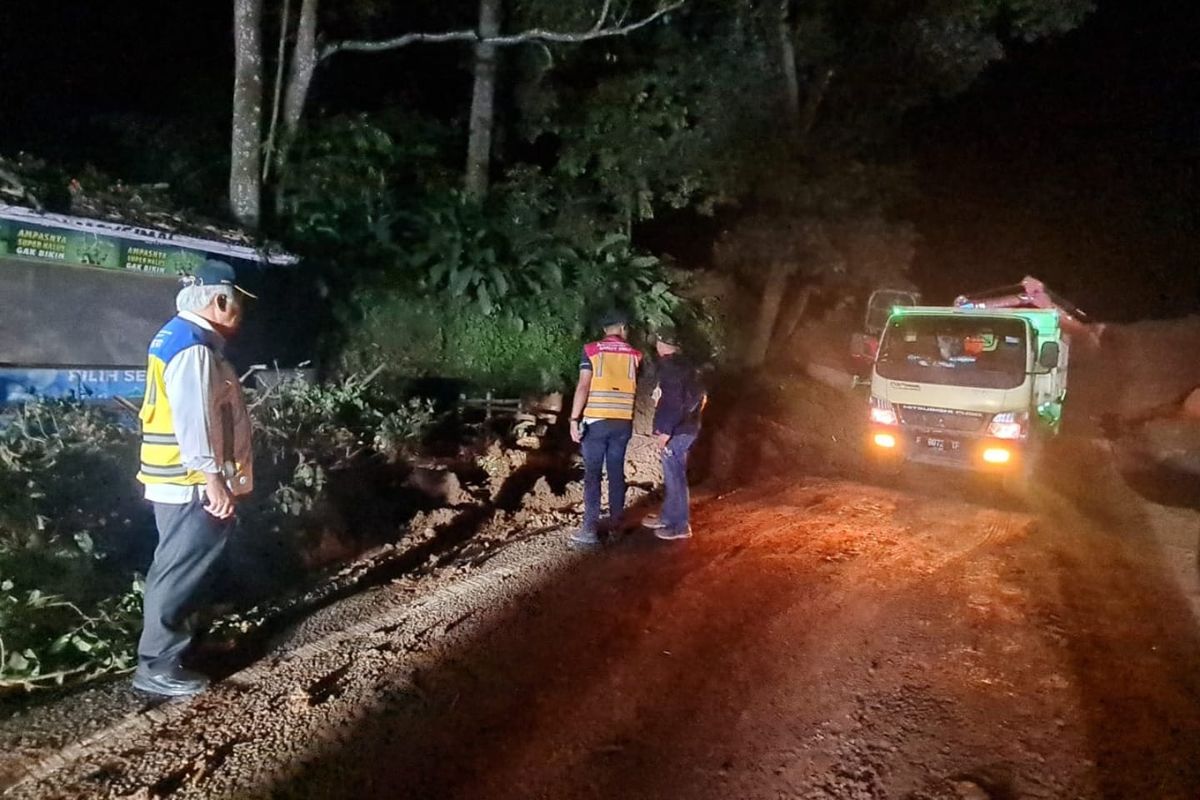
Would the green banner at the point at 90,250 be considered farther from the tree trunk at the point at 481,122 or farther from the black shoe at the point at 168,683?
the tree trunk at the point at 481,122

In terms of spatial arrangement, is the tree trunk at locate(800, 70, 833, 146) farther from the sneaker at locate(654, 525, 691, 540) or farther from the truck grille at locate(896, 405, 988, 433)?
the sneaker at locate(654, 525, 691, 540)

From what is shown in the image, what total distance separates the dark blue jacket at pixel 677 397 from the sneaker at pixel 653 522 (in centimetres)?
87

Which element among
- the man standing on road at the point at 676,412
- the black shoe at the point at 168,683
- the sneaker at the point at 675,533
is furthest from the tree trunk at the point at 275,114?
the black shoe at the point at 168,683

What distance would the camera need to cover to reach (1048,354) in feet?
32.5

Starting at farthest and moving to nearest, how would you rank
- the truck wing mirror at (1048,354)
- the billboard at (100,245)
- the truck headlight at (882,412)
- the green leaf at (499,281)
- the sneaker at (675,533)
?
the green leaf at (499,281) → the truck headlight at (882,412) → the truck wing mirror at (1048,354) → the sneaker at (675,533) → the billboard at (100,245)

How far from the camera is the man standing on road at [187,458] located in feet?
14.1

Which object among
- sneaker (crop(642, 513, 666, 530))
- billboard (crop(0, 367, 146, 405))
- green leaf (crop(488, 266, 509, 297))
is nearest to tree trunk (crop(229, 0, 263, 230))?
billboard (crop(0, 367, 146, 405))

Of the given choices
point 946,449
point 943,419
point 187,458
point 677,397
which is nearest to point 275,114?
point 677,397

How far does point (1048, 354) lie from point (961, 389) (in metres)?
0.94

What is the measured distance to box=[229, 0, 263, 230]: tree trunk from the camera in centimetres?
1029

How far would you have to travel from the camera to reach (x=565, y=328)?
13.3 meters

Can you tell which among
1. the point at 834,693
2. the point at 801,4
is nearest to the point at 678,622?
the point at 834,693

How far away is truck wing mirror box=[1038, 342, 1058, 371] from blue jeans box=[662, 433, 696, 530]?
462 centimetres

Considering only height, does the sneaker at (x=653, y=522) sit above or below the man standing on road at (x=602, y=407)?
below
